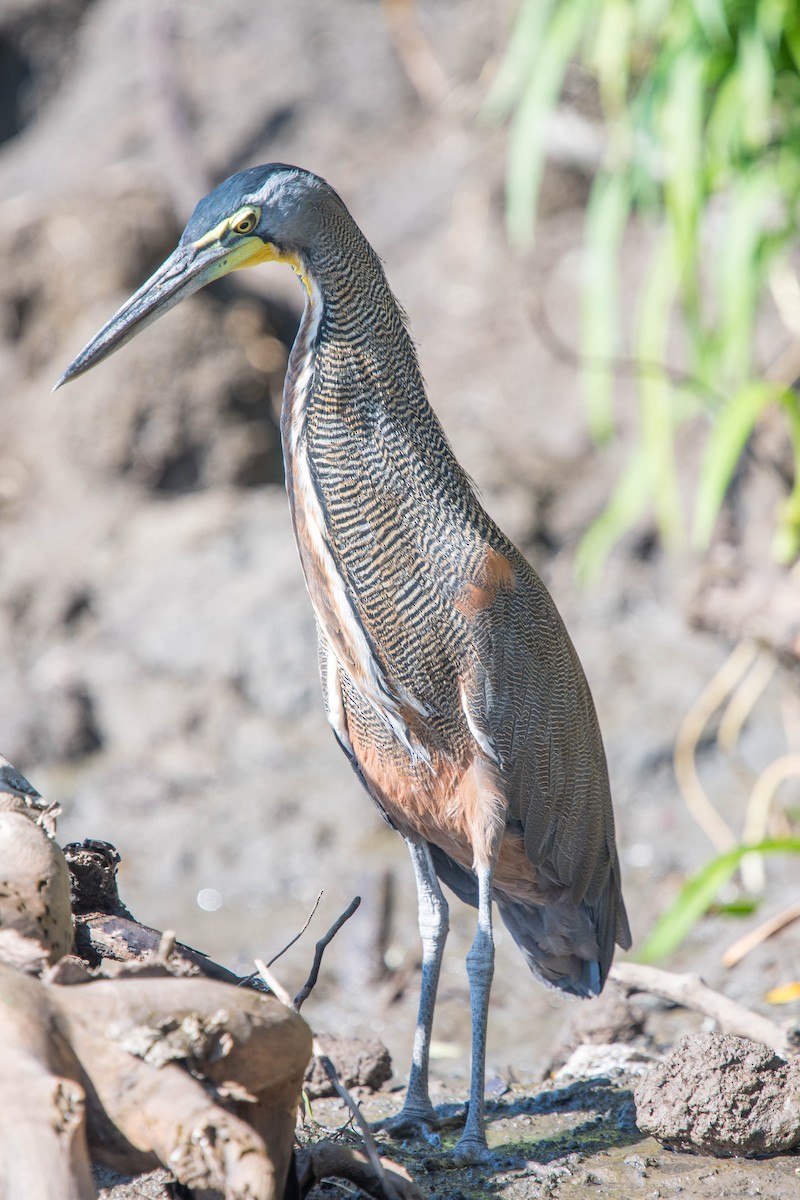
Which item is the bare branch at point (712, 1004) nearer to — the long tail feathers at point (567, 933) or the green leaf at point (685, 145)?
the long tail feathers at point (567, 933)

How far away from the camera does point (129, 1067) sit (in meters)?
1.79

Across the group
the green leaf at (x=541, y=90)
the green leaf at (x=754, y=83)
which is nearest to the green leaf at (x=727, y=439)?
the green leaf at (x=754, y=83)

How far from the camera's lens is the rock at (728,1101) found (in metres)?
2.58

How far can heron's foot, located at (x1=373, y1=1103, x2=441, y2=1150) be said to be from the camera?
2902mm

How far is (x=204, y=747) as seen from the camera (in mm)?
6102

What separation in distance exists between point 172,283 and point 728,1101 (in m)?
2.14

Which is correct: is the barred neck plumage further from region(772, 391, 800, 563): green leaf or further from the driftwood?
region(772, 391, 800, 563): green leaf

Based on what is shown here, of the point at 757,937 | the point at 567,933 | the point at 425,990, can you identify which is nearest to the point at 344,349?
the point at 425,990

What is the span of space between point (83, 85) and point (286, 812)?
657cm

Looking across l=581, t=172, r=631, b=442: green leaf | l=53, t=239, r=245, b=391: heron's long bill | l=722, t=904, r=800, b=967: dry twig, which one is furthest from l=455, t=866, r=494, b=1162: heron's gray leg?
l=581, t=172, r=631, b=442: green leaf

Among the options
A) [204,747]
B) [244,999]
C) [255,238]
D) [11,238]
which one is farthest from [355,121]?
[244,999]

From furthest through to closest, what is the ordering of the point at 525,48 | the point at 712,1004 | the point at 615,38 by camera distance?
the point at 525,48 → the point at 615,38 → the point at 712,1004

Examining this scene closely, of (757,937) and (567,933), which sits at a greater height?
(567,933)

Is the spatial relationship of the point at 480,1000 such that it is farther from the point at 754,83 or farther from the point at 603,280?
the point at 754,83
